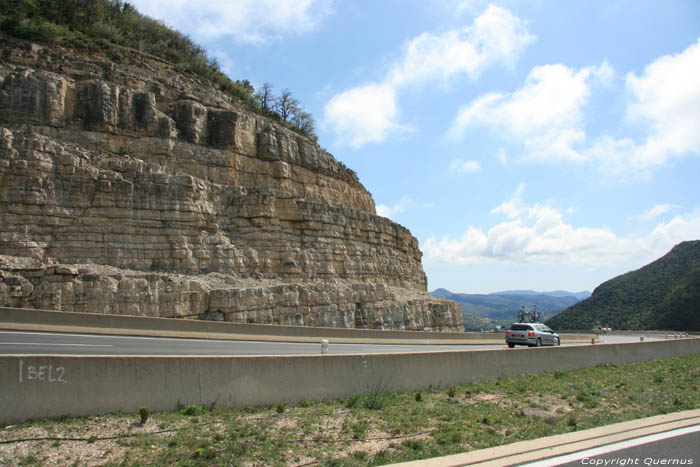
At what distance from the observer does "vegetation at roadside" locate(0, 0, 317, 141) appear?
3033cm

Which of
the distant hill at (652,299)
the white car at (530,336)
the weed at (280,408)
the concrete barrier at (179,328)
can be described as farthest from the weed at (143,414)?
the distant hill at (652,299)

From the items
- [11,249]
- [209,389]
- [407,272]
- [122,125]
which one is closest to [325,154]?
[407,272]

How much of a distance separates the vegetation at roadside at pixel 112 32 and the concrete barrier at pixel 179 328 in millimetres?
20655

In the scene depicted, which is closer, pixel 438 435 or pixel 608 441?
pixel 608 441

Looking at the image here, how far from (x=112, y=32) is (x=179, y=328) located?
2607cm

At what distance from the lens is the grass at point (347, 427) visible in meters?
6.76

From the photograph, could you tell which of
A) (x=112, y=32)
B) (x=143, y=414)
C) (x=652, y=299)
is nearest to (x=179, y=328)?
(x=143, y=414)

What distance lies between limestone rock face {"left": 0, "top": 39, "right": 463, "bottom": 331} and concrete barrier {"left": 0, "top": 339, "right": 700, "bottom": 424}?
16093mm

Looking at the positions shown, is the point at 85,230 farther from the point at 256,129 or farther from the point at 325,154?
the point at 325,154

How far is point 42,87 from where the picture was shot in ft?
86.8

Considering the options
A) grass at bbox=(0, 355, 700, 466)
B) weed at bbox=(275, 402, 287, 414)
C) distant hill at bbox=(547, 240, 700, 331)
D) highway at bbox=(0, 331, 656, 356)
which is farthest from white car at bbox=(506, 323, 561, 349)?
distant hill at bbox=(547, 240, 700, 331)

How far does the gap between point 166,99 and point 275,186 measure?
9337mm

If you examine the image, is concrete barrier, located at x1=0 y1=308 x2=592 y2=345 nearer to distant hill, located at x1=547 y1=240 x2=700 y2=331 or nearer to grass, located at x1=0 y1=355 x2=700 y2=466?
grass, located at x1=0 y1=355 x2=700 y2=466

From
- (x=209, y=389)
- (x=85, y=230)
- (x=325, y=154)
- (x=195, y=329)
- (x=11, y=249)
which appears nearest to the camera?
(x=209, y=389)
